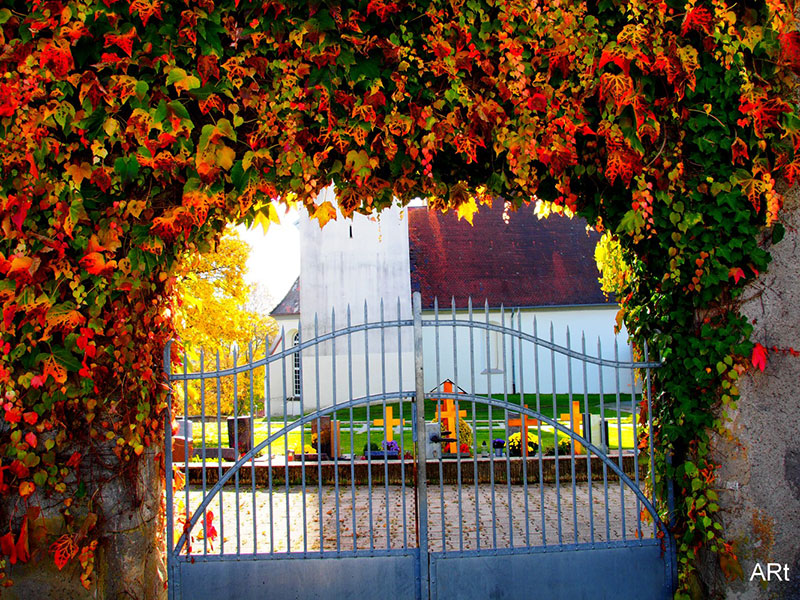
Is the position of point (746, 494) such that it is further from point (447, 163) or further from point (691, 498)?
point (447, 163)

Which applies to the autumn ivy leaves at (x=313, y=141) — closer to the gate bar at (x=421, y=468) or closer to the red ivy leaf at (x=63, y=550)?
the red ivy leaf at (x=63, y=550)

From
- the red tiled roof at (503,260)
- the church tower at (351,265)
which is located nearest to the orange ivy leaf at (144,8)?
the church tower at (351,265)

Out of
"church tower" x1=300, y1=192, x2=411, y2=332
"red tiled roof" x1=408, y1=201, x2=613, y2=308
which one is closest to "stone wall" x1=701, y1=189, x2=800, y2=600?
"church tower" x1=300, y1=192, x2=411, y2=332

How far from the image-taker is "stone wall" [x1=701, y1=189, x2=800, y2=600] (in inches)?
174

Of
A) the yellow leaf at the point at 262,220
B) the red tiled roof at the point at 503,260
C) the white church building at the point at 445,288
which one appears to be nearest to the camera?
the yellow leaf at the point at 262,220

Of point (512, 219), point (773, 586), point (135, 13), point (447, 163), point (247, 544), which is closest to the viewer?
A: point (135, 13)

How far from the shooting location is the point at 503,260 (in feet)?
81.9

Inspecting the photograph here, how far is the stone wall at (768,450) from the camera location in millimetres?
4426

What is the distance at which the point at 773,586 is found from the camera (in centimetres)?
441

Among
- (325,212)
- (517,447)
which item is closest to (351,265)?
(517,447)

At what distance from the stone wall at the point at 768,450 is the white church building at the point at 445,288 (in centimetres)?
1524

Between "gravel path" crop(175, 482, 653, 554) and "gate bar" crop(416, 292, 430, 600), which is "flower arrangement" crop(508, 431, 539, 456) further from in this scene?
"gate bar" crop(416, 292, 430, 600)

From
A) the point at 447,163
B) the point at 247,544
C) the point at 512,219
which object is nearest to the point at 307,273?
the point at 512,219

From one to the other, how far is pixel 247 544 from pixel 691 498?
423 centimetres
